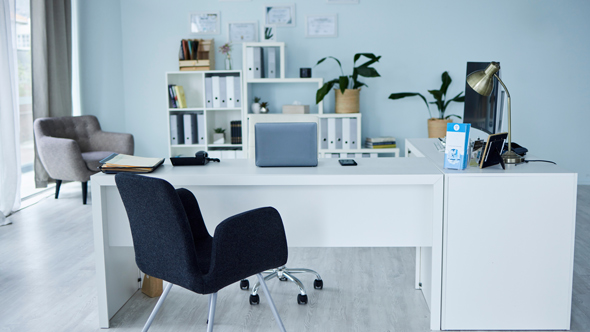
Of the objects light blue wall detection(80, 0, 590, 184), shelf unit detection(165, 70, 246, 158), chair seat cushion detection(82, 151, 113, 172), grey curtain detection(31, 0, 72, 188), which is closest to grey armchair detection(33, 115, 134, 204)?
chair seat cushion detection(82, 151, 113, 172)

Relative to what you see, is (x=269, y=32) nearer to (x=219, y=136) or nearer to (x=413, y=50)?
(x=219, y=136)

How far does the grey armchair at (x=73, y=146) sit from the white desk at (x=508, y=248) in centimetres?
334

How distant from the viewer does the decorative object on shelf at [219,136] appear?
5.39 metres

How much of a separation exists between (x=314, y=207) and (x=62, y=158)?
3.01m

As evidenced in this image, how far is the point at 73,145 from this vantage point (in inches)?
175

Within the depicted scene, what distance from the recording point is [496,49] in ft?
17.4

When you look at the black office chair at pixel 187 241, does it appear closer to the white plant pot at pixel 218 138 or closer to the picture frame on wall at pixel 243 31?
the white plant pot at pixel 218 138

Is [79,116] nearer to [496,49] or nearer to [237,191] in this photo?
[237,191]

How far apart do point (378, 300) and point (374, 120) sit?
313cm

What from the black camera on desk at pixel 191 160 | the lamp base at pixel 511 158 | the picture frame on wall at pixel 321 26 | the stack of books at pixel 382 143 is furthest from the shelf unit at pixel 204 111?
the lamp base at pixel 511 158

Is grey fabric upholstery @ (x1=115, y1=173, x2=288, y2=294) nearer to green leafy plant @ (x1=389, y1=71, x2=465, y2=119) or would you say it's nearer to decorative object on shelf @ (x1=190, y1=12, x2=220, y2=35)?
green leafy plant @ (x1=389, y1=71, x2=465, y2=119)

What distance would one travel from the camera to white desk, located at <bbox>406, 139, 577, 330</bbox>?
2211mm

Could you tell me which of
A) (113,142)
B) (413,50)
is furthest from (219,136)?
(413,50)

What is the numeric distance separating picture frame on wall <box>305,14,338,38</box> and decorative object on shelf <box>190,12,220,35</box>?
3.17ft
